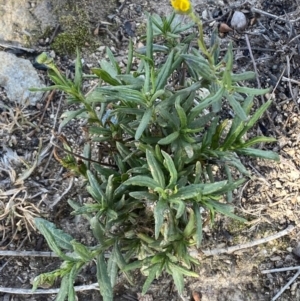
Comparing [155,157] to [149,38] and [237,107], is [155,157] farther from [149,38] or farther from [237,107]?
[149,38]

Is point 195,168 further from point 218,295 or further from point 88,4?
point 88,4

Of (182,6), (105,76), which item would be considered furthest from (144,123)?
(182,6)

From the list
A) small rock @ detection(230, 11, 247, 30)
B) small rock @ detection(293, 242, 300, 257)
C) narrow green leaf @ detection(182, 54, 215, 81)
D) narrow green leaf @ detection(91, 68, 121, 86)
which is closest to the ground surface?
small rock @ detection(293, 242, 300, 257)

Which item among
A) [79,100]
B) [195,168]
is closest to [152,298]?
[195,168]

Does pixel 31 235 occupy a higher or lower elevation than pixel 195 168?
lower

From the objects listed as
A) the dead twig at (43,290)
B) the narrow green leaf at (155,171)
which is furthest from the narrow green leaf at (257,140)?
the dead twig at (43,290)

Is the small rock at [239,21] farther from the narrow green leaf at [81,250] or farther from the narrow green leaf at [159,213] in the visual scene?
the narrow green leaf at [81,250]
